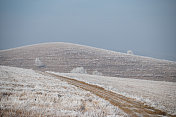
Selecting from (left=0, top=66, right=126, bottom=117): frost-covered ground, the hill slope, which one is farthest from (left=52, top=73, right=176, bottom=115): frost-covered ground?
the hill slope

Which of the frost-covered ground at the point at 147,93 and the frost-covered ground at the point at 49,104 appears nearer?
the frost-covered ground at the point at 49,104

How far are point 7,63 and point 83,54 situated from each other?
45.6m

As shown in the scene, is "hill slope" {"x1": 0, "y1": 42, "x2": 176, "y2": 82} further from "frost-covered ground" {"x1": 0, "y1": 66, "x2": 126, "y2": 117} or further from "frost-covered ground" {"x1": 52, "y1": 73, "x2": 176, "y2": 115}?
"frost-covered ground" {"x1": 0, "y1": 66, "x2": 126, "y2": 117}

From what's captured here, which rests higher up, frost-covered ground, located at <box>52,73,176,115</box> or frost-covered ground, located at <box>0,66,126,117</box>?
frost-covered ground, located at <box>0,66,126,117</box>

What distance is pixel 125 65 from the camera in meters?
85.9

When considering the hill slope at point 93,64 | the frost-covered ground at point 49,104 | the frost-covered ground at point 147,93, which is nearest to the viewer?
the frost-covered ground at point 49,104

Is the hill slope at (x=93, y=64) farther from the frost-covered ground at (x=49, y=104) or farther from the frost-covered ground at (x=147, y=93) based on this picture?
the frost-covered ground at (x=49, y=104)

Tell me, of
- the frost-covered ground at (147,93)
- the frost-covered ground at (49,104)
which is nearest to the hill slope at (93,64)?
the frost-covered ground at (147,93)

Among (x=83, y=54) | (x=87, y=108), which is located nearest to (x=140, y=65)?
(x=83, y=54)

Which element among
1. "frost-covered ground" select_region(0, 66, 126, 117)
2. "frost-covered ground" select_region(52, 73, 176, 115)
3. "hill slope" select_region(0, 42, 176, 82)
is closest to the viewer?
"frost-covered ground" select_region(0, 66, 126, 117)

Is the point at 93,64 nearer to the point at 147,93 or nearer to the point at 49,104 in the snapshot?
the point at 147,93

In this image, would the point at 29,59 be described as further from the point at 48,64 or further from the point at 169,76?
the point at 169,76

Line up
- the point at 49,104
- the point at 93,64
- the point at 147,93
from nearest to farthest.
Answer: the point at 49,104 → the point at 147,93 → the point at 93,64

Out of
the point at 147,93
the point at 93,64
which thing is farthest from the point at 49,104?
the point at 93,64
